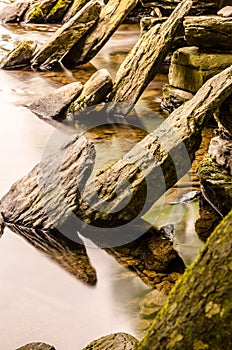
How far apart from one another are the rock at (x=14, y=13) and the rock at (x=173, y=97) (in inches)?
296

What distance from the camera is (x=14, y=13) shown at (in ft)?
48.1

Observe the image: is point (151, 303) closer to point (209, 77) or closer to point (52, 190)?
point (52, 190)

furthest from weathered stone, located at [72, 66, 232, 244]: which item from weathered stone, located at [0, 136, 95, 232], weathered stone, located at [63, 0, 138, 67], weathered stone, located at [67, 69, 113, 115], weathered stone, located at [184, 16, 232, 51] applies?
weathered stone, located at [63, 0, 138, 67]

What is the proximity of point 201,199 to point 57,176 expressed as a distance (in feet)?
4.33

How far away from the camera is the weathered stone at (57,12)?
47.1ft

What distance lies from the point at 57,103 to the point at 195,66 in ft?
A: 6.87

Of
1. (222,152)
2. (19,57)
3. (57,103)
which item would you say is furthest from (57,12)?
(222,152)

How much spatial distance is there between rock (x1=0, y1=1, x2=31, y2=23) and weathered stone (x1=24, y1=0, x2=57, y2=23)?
18 centimetres

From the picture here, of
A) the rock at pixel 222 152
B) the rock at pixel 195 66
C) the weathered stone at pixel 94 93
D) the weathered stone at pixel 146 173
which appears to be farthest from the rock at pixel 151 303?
the weathered stone at pixel 94 93

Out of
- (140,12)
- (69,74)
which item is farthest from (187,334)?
(140,12)

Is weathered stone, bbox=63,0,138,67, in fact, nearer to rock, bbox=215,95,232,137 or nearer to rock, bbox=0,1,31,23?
rock, bbox=0,1,31,23

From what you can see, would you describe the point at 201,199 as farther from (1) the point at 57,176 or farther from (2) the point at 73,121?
(2) the point at 73,121

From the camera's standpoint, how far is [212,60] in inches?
279

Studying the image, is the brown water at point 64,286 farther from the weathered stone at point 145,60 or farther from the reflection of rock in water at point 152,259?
the weathered stone at point 145,60
